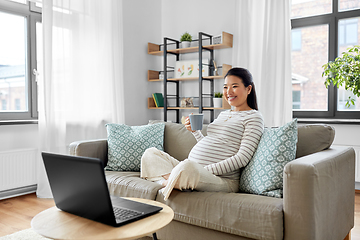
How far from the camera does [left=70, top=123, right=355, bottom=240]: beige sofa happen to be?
1.43 m

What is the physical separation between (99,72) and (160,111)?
3.76 feet

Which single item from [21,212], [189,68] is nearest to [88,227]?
[21,212]

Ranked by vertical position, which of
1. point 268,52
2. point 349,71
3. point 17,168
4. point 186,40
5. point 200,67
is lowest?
point 17,168

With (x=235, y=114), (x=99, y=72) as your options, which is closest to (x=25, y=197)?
(x=99, y=72)

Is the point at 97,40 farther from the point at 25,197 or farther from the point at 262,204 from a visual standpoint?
the point at 262,204

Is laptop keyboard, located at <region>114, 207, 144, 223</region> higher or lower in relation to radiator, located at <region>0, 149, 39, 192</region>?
higher

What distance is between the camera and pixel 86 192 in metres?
1.07

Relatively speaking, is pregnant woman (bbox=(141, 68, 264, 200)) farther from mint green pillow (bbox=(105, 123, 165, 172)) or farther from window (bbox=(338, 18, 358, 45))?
window (bbox=(338, 18, 358, 45))

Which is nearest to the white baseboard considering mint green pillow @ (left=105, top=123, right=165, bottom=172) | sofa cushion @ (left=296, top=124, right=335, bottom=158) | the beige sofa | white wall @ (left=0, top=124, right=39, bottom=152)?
white wall @ (left=0, top=124, right=39, bottom=152)

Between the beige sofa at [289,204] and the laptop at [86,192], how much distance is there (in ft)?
1.65

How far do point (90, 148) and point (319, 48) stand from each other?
261cm

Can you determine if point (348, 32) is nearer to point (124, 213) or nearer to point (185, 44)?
point (185, 44)

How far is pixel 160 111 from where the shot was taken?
443 centimetres

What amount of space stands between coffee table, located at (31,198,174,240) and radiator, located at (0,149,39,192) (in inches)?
80.6
